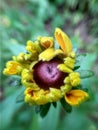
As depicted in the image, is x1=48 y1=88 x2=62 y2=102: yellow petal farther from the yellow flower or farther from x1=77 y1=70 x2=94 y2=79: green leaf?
x1=77 y1=70 x2=94 y2=79: green leaf

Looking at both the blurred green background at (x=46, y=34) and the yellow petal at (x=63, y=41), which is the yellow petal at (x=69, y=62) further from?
the blurred green background at (x=46, y=34)

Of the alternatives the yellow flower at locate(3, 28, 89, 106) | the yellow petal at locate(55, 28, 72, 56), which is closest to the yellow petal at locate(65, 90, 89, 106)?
the yellow flower at locate(3, 28, 89, 106)

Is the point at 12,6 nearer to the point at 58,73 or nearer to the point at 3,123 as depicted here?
the point at 3,123

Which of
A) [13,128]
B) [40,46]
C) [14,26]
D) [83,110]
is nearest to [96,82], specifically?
[83,110]

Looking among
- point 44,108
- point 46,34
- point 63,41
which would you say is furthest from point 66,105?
point 46,34

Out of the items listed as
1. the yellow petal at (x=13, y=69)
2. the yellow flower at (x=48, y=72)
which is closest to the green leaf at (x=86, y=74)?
the yellow flower at (x=48, y=72)

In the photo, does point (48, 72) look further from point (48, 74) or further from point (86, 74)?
point (86, 74)

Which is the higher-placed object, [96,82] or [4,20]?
[4,20]
